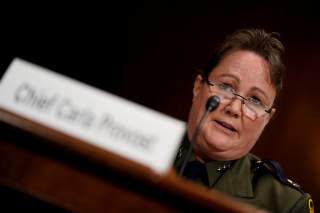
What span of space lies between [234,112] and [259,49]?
0.28 m

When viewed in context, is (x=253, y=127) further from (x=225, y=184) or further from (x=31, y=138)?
(x=31, y=138)

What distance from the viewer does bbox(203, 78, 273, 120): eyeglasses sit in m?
1.36

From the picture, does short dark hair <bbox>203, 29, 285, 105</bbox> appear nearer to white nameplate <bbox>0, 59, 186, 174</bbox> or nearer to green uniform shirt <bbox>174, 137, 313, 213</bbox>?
green uniform shirt <bbox>174, 137, 313, 213</bbox>

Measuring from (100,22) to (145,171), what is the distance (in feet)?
6.30

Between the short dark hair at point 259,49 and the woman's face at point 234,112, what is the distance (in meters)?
0.02

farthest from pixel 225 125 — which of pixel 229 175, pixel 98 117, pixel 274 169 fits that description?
pixel 98 117

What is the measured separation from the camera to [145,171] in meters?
0.58

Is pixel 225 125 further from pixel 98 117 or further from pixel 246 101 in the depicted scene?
pixel 98 117

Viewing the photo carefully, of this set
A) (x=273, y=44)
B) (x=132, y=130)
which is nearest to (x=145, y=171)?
(x=132, y=130)

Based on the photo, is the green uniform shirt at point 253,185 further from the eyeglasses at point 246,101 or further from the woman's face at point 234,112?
the eyeglasses at point 246,101

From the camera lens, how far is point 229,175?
1376 mm

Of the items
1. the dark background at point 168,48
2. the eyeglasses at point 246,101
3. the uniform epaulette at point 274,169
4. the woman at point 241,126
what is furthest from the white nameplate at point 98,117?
the dark background at point 168,48

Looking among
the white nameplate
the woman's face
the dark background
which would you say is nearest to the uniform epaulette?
the woman's face

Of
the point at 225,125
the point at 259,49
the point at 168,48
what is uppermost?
the point at 259,49
